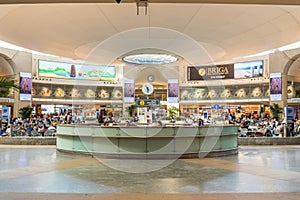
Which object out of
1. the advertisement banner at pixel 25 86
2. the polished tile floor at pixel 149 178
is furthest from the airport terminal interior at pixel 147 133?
the advertisement banner at pixel 25 86

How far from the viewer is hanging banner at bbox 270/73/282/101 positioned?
3284 centimetres

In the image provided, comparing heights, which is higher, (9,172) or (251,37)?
(251,37)

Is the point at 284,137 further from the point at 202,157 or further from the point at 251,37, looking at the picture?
the point at 202,157

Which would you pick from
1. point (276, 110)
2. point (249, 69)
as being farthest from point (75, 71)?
point (276, 110)

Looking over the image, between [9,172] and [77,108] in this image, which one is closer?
[9,172]

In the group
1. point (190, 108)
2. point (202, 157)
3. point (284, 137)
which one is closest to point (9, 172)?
point (202, 157)

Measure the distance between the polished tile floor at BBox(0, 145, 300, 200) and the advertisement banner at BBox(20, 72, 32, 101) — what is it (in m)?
24.8

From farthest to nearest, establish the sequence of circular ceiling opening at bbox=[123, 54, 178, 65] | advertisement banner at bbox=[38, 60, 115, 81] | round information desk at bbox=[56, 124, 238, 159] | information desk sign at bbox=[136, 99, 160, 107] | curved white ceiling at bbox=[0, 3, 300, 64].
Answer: advertisement banner at bbox=[38, 60, 115, 81], circular ceiling opening at bbox=[123, 54, 178, 65], information desk sign at bbox=[136, 99, 160, 107], curved white ceiling at bbox=[0, 3, 300, 64], round information desk at bbox=[56, 124, 238, 159]

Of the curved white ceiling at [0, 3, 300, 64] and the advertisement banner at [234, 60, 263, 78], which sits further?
the advertisement banner at [234, 60, 263, 78]

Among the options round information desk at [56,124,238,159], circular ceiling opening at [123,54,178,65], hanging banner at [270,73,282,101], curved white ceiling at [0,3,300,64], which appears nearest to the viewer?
round information desk at [56,124,238,159]

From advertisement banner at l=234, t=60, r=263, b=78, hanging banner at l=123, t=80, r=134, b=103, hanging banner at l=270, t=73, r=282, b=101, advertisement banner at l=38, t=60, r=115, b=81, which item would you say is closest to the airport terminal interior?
advertisement banner at l=38, t=60, r=115, b=81

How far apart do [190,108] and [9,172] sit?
1379 inches

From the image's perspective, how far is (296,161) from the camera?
958cm

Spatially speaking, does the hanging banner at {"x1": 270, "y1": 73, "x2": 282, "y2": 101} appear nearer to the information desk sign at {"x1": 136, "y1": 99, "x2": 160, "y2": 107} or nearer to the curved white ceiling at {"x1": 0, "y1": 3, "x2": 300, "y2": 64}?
the curved white ceiling at {"x1": 0, "y1": 3, "x2": 300, "y2": 64}
